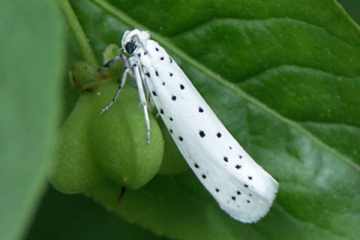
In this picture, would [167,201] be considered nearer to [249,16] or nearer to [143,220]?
[143,220]


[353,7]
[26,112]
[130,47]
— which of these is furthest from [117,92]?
[353,7]

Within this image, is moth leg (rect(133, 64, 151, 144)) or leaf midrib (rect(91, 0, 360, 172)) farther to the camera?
leaf midrib (rect(91, 0, 360, 172))

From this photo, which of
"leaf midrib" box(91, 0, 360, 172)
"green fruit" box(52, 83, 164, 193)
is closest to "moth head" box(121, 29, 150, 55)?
"leaf midrib" box(91, 0, 360, 172)

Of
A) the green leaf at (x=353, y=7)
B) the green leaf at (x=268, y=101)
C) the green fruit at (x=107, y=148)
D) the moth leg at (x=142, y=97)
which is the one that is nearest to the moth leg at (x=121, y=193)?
the green leaf at (x=268, y=101)

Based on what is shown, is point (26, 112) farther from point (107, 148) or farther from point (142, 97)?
point (142, 97)

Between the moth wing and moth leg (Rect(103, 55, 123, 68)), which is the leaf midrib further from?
moth leg (Rect(103, 55, 123, 68))

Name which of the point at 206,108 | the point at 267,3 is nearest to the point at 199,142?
the point at 206,108
